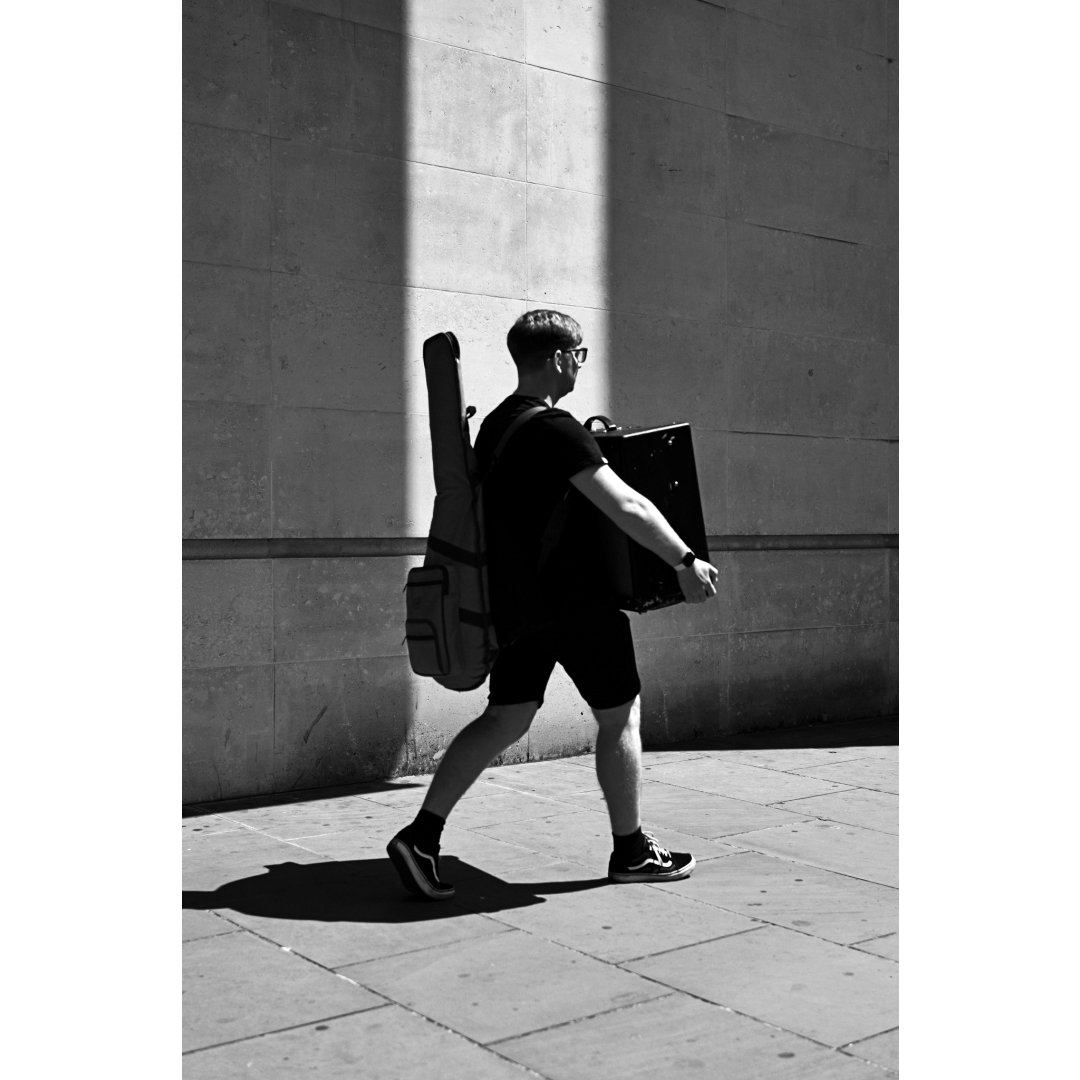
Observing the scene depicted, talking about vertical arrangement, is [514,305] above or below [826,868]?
above

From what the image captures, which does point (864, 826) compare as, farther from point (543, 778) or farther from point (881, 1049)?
point (881, 1049)

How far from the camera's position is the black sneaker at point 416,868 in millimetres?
4695

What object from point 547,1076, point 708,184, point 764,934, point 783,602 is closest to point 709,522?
point 783,602

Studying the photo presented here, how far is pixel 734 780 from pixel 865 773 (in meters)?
0.72

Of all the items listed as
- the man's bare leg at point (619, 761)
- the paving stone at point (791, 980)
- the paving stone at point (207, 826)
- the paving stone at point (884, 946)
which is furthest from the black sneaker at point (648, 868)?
the paving stone at point (207, 826)

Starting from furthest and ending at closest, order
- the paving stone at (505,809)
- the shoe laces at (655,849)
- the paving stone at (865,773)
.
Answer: the paving stone at (865,773) → the paving stone at (505,809) → the shoe laces at (655,849)

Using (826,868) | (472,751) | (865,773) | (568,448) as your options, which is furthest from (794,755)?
(568,448)

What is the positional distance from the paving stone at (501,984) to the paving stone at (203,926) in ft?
1.88

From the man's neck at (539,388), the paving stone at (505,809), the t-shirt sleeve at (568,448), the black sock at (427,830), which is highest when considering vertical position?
the man's neck at (539,388)

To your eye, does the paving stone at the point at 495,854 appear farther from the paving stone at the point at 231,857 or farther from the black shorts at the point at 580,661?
the black shorts at the point at 580,661

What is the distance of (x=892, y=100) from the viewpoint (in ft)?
29.9

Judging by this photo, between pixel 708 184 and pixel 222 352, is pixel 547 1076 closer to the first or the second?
pixel 222 352

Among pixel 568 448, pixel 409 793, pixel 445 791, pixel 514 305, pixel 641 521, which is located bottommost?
pixel 409 793

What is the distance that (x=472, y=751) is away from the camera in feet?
15.9
